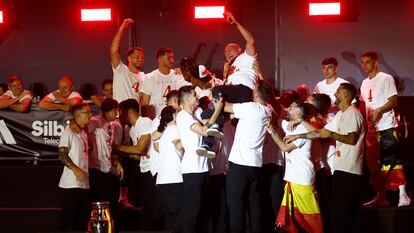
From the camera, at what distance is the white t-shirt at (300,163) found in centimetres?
979

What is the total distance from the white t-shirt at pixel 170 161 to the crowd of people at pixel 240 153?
12 millimetres

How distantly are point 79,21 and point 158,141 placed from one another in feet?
15.4

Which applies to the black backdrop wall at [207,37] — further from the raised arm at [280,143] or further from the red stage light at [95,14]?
the raised arm at [280,143]

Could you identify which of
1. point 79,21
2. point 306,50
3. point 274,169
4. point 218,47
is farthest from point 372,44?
point 79,21

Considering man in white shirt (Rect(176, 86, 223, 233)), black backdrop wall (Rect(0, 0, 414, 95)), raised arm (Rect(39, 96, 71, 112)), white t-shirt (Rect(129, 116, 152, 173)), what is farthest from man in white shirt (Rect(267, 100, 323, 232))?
black backdrop wall (Rect(0, 0, 414, 95))

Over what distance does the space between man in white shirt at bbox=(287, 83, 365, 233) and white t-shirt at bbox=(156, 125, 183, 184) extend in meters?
1.78

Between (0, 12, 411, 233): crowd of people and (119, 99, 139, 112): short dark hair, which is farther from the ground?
(119, 99, 139, 112): short dark hair

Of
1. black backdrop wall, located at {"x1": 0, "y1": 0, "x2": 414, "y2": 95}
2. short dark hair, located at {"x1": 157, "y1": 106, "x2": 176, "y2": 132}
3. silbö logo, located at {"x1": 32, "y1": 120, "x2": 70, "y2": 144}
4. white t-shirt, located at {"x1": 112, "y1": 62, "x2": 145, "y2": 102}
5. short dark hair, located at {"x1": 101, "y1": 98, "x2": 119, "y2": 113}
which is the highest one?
black backdrop wall, located at {"x1": 0, "y1": 0, "x2": 414, "y2": 95}

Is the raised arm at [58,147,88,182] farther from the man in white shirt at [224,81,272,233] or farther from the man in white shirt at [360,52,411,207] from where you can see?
the man in white shirt at [360,52,411,207]

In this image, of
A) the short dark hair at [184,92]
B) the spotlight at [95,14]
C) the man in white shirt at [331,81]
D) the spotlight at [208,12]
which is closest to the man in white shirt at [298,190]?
the short dark hair at [184,92]

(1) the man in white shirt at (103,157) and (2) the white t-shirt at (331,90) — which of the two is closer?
(1) the man in white shirt at (103,157)

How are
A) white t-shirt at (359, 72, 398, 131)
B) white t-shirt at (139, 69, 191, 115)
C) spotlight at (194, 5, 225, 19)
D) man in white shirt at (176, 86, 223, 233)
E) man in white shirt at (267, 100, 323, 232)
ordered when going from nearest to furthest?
man in white shirt at (176, 86, 223, 233) → man in white shirt at (267, 100, 323, 232) → white t-shirt at (359, 72, 398, 131) → white t-shirt at (139, 69, 191, 115) → spotlight at (194, 5, 225, 19)

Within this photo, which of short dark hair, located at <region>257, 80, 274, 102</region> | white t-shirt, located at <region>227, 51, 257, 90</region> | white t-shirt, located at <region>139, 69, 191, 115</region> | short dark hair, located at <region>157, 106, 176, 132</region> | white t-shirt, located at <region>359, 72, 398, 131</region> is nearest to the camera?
short dark hair, located at <region>257, 80, 274, 102</region>

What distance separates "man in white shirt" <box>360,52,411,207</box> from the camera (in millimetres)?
10766
